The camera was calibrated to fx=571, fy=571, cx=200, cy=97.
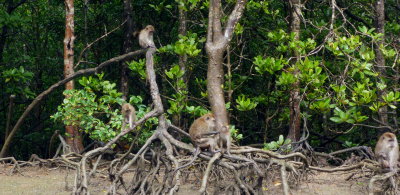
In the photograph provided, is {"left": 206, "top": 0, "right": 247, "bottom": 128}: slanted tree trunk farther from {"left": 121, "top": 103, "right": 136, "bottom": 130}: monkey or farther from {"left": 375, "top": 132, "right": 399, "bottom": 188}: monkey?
{"left": 375, "top": 132, "right": 399, "bottom": 188}: monkey

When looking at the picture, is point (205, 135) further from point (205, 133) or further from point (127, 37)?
point (127, 37)

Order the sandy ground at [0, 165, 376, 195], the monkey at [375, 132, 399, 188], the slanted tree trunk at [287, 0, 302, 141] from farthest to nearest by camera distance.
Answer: the slanted tree trunk at [287, 0, 302, 141] → the sandy ground at [0, 165, 376, 195] → the monkey at [375, 132, 399, 188]

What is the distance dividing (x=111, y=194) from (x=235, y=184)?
1474mm

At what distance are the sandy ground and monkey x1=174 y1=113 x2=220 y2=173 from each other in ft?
4.30

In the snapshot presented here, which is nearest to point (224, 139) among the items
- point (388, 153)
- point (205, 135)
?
point (205, 135)

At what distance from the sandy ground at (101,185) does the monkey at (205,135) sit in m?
1.31

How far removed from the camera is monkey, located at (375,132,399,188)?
8112 millimetres

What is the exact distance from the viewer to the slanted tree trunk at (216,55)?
835 centimetres

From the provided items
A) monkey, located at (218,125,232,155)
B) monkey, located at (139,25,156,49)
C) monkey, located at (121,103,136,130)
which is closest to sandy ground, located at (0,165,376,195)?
monkey, located at (121,103,136,130)

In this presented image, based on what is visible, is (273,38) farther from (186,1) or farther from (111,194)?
(111,194)

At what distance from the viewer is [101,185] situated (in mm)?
9359

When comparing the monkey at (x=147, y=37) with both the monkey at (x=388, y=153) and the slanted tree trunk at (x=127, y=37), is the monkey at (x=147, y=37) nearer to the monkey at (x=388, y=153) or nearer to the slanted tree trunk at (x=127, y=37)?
the slanted tree trunk at (x=127, y=37)

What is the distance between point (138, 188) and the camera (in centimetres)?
728

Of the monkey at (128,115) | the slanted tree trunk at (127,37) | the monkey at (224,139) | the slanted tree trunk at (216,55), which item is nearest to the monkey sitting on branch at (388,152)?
the slanted tree trunk at (216,55)
